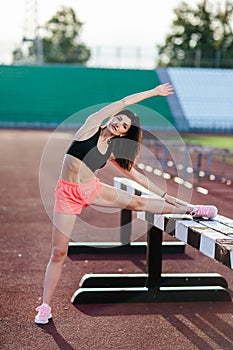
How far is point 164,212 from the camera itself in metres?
5.76

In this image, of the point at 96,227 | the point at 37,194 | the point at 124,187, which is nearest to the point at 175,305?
the point at 124,187

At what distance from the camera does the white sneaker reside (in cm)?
534

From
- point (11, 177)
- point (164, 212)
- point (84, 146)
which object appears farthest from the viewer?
point (11, 177)

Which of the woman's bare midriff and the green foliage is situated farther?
the green foliage

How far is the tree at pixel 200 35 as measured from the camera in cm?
8075

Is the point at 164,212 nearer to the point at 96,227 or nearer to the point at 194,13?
the point at 96,227

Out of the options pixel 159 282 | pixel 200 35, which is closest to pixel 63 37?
pixel 200 35

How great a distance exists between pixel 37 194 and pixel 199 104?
42.2m

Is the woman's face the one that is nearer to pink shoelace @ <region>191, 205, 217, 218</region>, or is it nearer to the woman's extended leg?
the woman's extended leg

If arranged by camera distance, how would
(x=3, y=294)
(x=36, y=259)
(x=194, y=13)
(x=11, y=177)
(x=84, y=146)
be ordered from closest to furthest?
1. (x=84, y=146)
2. (x=3, y=294)
3. (x=36, y=259)
4. (x=11, y=177)
5. (x=194, y=13)

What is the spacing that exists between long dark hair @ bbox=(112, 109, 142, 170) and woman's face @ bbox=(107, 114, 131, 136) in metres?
0.05

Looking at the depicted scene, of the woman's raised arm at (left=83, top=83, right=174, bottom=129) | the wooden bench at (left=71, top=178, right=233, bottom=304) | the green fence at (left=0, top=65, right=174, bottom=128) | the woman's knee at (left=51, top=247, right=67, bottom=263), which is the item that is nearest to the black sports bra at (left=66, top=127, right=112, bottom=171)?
the woman's raised arm at (left=83, top=83, right=174, bottom=129)

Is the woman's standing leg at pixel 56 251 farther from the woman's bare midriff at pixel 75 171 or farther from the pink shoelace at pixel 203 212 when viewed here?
the pink shoelace at pixel 203 212

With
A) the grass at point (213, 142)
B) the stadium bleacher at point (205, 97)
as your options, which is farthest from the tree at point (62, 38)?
the grass at point (213, 142)
